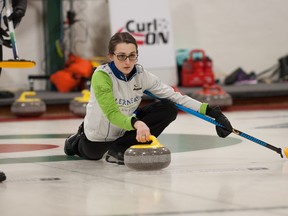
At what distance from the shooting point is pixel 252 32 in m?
11.0

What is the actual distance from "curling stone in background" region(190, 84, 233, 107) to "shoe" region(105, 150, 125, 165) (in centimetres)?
425

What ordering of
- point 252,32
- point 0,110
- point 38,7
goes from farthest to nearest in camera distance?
point 252,32
point 38,7
point 0,110

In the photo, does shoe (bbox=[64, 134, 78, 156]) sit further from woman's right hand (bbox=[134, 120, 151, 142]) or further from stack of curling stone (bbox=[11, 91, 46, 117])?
stack of curling stone (bbox=[11, 91, 46, 117])

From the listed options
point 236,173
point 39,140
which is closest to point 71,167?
point 236,173

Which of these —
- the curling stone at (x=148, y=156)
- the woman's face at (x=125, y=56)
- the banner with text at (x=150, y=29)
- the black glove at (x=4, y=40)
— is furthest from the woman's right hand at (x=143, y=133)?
the banner with text at (x=150, y=29)

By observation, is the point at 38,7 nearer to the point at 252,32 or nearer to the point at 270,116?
the point at 252,32

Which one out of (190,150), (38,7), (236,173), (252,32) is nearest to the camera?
(236,173)

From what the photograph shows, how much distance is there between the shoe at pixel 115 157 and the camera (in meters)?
4.16

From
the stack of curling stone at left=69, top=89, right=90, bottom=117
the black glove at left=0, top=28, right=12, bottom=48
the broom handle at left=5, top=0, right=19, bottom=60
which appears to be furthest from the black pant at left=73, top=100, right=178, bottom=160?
the stack of curling stone at left=69, top=89, right=90, bottom=117

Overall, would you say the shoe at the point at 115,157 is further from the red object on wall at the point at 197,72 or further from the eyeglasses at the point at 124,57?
the red object on wall at the point at 197,72

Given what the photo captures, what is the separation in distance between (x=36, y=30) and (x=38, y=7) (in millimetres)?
315

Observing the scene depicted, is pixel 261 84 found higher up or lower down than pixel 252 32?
lower down

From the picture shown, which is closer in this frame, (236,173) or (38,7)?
(236,173)

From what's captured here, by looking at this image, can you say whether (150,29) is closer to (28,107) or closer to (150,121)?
(28,107)
